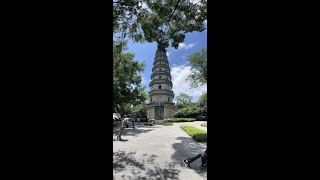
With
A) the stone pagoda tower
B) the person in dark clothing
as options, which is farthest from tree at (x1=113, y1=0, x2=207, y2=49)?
the stone pagoda tower

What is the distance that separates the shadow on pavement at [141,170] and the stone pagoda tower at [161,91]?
35466mm

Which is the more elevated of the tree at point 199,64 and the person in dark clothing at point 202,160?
the tree at point 199,64

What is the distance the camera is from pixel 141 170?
570 centimetres

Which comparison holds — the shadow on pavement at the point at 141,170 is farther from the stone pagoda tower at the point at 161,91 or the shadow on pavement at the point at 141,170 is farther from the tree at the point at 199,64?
the stone pagoda tower at the point at 161,91

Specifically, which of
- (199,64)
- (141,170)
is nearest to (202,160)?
(141,170)

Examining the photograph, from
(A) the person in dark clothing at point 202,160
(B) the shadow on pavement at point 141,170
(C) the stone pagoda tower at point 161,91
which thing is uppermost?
(C) the stone pagoda tower at point 161,91

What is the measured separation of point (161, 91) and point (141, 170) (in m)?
37.5

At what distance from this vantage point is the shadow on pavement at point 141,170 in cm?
518

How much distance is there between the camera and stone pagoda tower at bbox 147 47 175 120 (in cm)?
4247

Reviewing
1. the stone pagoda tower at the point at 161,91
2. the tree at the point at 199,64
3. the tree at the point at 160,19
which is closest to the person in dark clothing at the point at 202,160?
the tree at the point at 160,19

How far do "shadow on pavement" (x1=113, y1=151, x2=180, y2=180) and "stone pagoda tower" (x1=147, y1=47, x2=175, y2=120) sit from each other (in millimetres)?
35466

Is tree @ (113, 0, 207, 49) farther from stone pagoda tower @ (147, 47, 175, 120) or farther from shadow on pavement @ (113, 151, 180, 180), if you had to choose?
stone pagoda tower @ (147, 47, 175, 120)

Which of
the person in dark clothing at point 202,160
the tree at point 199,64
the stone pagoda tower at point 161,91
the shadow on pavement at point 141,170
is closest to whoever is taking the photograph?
the shadow on pavement at point 141,170

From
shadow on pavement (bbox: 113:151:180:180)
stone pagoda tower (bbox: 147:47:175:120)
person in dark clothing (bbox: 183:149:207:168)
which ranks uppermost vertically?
stone pagoda tower (bbox: 147:47:175:120)
